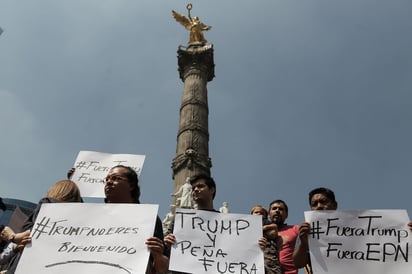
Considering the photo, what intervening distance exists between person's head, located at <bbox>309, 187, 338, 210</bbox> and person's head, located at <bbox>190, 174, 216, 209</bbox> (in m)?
0.73

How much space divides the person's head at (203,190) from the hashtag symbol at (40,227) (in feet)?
3.31

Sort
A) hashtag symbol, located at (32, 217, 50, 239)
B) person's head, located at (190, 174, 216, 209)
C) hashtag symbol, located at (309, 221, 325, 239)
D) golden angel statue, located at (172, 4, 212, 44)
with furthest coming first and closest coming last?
golden angel statue, located at (172, 4, 212, 44), person's head, located at (190, 174, 216, 209), hashtag symbol, located at (309, 221, 325, 239), hashtag symbol, located at (32, 217, 50, 239)

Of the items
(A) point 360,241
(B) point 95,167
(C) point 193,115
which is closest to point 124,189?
(A) point 360,241

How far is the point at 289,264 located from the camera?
3137 mm

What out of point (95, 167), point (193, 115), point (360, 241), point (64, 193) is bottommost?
point (360, 241)

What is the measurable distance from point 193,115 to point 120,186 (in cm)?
1339

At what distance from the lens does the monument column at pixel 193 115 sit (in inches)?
574

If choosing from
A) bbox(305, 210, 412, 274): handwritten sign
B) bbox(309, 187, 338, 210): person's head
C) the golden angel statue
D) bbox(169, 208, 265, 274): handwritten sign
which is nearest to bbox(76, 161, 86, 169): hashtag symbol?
bbox(169, 208, 265, 274): handwritten sign

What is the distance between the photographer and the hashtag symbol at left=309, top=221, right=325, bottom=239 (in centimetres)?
265

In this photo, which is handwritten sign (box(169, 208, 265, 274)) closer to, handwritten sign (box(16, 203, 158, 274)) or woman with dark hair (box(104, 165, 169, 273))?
woman with dark hair (box(104, 165, 169, 273))

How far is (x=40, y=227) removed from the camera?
7.83 feet

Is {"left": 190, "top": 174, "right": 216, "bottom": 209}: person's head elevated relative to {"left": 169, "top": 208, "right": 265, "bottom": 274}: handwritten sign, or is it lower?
elevated

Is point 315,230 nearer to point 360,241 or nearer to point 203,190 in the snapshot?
point 360,241

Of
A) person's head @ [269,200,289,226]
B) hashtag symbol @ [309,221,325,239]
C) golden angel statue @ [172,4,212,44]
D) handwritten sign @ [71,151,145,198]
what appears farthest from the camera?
golden angel statue @ [172,4,212,44]
